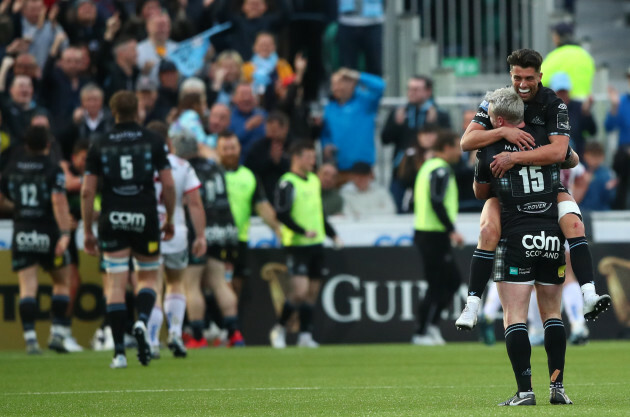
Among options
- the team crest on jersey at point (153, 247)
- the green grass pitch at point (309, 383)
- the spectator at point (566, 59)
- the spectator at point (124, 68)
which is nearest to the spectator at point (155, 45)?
the spectator at point (124, 68)

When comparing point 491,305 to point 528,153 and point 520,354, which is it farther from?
point 528,153

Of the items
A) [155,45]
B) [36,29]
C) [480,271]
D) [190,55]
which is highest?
[36,29]

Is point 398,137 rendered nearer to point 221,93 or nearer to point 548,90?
point 221,93

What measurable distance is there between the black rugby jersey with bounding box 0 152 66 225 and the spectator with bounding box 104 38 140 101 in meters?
3.72

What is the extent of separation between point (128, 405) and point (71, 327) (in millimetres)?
8548

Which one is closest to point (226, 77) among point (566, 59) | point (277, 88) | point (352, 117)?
point (277, 88)

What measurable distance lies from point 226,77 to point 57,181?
4.63m

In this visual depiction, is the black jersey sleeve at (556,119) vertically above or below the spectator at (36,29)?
below

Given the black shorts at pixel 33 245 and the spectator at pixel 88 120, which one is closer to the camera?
the black shorts at pixel 33 245

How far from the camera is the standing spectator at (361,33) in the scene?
19484mm

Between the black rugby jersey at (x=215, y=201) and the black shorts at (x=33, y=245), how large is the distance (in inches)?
70.0

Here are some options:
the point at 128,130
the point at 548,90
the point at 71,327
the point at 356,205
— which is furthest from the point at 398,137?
the point at 548,90

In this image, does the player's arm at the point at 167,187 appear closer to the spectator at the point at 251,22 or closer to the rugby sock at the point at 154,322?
the rugby sock at the point at 154,322

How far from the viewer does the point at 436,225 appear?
16141 millimetres
